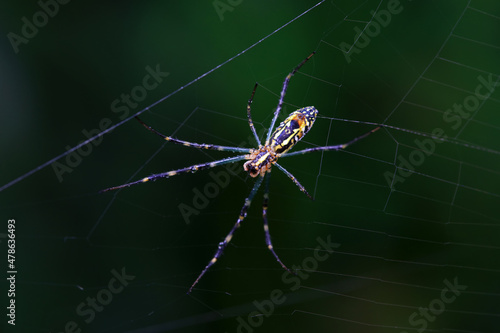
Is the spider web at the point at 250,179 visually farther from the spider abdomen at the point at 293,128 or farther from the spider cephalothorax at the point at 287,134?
the spider abdomen at the point at 293,128

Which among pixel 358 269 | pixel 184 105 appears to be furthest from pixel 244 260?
pixel 184 105

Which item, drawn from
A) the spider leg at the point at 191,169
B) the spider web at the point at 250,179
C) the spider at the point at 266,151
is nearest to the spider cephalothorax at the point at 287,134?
the spider at the point at 266,151

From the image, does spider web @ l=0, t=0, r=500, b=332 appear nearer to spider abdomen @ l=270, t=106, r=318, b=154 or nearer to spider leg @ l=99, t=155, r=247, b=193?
spider leg @ l=99, t=155, r=247, b=193

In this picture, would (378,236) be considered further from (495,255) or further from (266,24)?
(266,24)

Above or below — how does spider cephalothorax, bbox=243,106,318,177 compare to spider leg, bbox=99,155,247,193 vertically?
below

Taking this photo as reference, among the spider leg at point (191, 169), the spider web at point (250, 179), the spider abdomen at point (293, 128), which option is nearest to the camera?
the spider abdomen at point (293, 128)

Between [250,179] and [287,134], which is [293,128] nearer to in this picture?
[287,134]

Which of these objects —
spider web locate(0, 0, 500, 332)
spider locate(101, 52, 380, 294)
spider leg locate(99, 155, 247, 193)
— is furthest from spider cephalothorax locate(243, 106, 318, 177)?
spider web locate(0, 0, 500, 332)

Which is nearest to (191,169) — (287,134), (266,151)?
(266,151)

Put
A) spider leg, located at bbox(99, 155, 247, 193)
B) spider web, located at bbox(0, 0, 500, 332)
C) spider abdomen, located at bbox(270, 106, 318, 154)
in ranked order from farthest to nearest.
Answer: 1. spider web, located at bbox(0, 0, 500, 332)
2. spider leg, located at bbox(99, 155, 247, 193)
3. spider abdomen, located at bbox(270, 106, 318, 154)
